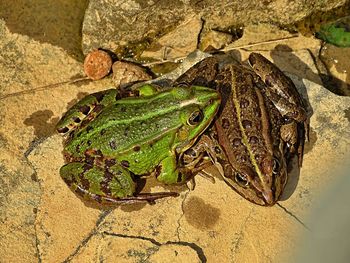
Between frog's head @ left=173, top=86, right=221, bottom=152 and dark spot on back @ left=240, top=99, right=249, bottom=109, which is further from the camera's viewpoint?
dark spot on back @ left=240, top=99, right=249, bottom=109

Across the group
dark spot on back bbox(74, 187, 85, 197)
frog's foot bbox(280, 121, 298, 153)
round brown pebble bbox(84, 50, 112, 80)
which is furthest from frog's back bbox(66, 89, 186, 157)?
round brown pebble bbox(84, 50, 112, 80)

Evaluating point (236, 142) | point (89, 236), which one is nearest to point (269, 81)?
point (236, 142)

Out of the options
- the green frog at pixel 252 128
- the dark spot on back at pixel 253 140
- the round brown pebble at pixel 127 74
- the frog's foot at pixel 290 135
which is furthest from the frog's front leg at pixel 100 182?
the frog's foot at pixel 290 135

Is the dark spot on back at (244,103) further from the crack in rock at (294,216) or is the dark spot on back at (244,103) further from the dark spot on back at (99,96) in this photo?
the dark spot on back at (99,96)

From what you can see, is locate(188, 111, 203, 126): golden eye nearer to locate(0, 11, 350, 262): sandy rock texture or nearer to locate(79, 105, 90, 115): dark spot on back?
locate(0, 11, 350, 262): sandy rock texture

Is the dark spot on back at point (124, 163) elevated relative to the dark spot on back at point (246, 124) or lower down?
elevated

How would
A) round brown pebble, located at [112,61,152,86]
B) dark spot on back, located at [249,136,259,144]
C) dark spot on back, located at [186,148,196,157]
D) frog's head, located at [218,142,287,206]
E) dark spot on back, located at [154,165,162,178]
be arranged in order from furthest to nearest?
round brown pebble, located at [112,61,152,86]
dark spot on back, located at [186,148,196,157]
dark spot on back, located at [154,165,162,178]
dark spot on back, located at [249,136,259,144]
frog's head, located at [218,142,287,206]

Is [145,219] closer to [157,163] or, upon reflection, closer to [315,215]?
[157,163]

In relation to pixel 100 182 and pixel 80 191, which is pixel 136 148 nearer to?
pixel 100 182
